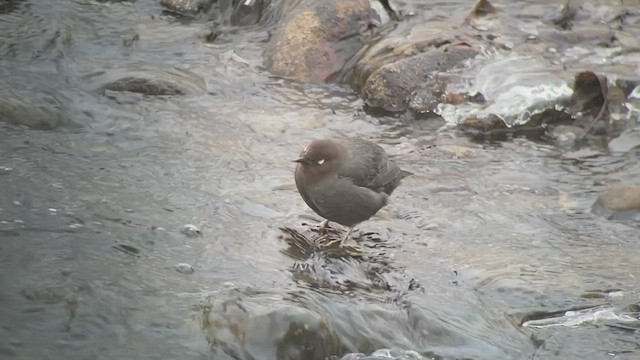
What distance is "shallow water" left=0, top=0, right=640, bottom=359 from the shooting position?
4379 mm

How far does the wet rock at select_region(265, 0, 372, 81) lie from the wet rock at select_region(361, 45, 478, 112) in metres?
0.55

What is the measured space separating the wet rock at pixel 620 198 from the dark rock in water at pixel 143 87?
11.0 ft

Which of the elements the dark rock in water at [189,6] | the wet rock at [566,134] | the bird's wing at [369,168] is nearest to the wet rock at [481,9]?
the wet rock at [566,134]

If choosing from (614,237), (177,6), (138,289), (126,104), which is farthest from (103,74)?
(614,237)

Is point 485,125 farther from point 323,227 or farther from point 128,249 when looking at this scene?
point 128,249

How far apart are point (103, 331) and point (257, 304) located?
2.21 ft

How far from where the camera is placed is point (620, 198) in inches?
237

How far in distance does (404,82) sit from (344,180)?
240 cm

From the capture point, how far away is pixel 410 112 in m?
7.66

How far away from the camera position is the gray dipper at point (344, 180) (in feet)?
17.7

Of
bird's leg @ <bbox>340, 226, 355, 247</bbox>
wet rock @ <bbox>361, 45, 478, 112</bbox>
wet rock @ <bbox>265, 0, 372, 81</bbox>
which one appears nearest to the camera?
bird's leg @ <bbox>340, 226, 355, 247</bbox>

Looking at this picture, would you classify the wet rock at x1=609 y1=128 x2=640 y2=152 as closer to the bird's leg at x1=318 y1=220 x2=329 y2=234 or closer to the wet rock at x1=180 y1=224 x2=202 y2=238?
the bird's leg at x1=318 y1=220 x2=329 y2=234

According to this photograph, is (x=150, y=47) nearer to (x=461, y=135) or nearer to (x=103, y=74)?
(x=103, y=74)

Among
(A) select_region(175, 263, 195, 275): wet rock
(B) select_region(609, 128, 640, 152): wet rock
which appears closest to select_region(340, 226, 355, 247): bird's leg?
(A) select_region(175, 263, 195, 275): wet rock
